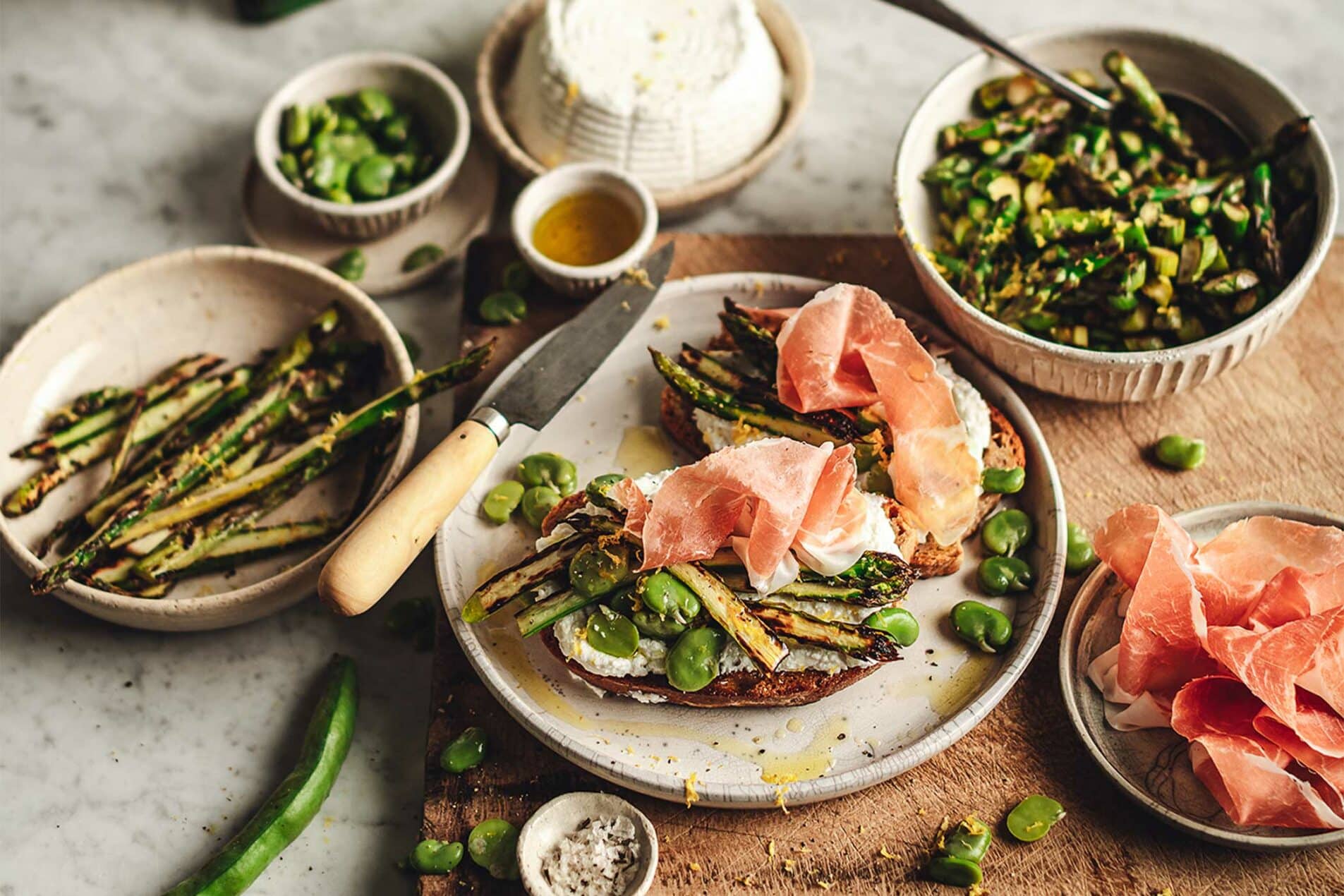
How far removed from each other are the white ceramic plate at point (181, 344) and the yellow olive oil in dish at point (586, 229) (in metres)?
0.85

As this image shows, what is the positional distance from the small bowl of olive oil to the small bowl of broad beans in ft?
1.87

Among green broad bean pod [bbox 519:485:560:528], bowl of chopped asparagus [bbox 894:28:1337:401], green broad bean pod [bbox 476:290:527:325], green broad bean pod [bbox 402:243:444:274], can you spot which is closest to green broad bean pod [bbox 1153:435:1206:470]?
bowl of chopped asparagus [bbox 894:28:1337:401]

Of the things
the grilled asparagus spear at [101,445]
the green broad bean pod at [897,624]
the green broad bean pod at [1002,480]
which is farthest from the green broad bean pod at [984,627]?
the grilled asparagus spear at [101,445]

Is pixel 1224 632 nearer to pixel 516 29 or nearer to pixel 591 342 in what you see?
pixel 591 342

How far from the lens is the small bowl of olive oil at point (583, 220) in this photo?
537 centimetres

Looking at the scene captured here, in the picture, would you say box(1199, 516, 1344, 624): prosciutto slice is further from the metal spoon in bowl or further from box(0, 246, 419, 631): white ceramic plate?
box(0, 246, 419, 631): white ceramic plate

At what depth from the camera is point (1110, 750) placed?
4.38 m

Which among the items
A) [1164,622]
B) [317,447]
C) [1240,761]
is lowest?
[317,447]

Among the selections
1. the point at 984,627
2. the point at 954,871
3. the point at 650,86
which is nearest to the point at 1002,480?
the point at 984,627

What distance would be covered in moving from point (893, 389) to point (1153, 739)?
1.58 metres

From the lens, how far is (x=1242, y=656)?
4.09 m

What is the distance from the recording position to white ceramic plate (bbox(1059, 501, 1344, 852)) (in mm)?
4117

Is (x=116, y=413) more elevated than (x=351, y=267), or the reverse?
(x=351, y=267)

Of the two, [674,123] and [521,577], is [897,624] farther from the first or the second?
[674,123]
